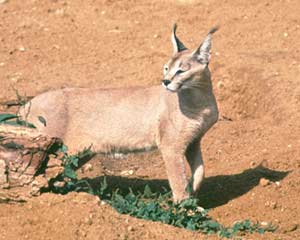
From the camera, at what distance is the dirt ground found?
579 cm

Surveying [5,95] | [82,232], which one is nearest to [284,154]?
[5,95]

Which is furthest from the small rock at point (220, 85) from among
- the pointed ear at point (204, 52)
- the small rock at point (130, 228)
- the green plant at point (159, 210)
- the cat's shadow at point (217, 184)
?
the small rock at point (130, 228)

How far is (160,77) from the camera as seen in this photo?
1075 centimetres

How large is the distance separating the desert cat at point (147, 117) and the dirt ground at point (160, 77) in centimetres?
57

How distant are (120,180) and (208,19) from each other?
164 inches

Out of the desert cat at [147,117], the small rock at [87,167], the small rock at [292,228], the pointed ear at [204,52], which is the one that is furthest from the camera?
the small rock at [87,167]

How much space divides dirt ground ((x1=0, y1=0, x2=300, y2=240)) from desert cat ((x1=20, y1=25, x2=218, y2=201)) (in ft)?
1.87

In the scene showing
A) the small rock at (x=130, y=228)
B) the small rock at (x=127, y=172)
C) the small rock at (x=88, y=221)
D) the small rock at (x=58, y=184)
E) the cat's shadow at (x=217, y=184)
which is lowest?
the small rock at (x=127, y=172)

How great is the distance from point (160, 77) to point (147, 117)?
7.82 ft

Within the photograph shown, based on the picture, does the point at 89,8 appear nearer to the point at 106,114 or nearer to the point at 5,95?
the point at 5,95

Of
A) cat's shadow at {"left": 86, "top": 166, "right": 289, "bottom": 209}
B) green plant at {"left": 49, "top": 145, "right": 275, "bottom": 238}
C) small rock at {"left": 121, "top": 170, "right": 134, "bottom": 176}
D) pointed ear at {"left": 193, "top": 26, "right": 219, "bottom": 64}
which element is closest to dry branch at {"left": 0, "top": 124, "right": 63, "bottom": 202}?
green plant at {"left": 49, "top": 145, "right": 275, "bottom": 238}

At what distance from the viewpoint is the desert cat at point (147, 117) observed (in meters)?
8.16

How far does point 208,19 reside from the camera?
12.5 m

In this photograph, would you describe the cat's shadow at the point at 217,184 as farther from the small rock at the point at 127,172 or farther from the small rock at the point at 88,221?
the small rock at the point at 88,221
